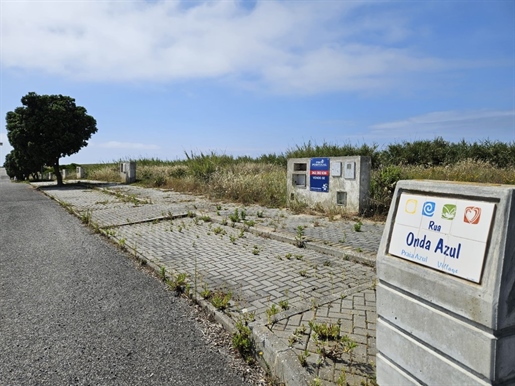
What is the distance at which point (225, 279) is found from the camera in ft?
15.5

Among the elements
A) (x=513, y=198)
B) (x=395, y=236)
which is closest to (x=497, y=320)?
(x=513, y=198)

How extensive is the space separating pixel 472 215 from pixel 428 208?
290mm

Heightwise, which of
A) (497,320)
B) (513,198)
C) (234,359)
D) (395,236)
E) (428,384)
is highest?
(513,198)

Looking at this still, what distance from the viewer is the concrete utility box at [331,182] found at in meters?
9.08

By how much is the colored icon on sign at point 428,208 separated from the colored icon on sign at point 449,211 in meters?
0.07

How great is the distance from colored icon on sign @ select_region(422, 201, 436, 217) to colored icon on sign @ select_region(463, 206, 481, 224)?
0.21 metres

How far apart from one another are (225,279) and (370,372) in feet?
8.24

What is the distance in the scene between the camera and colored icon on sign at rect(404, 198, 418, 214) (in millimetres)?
2162

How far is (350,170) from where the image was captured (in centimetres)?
919

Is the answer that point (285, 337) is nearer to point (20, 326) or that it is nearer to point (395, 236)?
point (395, 236)

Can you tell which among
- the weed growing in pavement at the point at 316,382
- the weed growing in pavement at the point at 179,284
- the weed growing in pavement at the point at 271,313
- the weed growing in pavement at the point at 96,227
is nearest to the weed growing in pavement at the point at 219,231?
the weed growing in pavement at the point at 96,227

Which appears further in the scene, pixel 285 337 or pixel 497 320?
pixel 285 337

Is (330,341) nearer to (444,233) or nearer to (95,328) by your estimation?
(444,233)

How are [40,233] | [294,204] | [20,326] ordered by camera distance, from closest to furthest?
[20,326], [40,233], [294,204]
